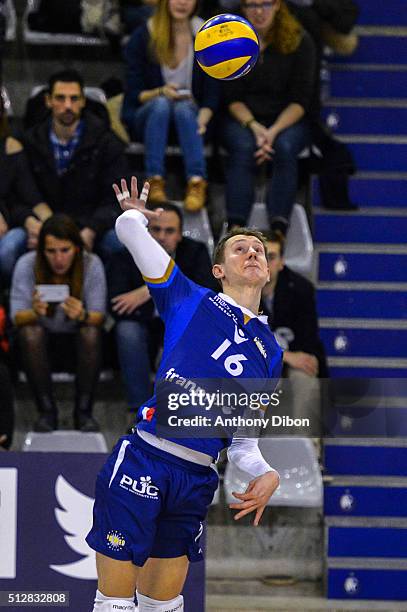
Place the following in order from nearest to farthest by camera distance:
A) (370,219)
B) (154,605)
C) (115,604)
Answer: (115,604)
(154,605)
(370,219)

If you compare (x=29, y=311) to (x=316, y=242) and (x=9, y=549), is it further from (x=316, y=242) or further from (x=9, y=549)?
(x=316, y=242)

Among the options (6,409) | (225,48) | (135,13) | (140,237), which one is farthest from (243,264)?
(135,13)

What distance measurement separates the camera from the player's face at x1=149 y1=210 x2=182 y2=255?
725cm

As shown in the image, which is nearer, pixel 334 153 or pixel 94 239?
pixel 94 239

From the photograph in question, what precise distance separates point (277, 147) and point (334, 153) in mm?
458

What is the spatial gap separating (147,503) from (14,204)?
136 inches

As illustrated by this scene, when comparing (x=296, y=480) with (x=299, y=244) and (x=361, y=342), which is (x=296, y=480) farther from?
(x=299, y=244)

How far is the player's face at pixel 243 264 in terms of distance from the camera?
527 centimetres

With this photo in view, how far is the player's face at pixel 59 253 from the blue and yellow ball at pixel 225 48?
135 centimetres

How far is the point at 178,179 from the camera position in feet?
28.7

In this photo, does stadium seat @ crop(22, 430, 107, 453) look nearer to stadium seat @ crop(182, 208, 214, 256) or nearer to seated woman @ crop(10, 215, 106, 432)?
seated woman @ crop(10, 215, 106, 432)

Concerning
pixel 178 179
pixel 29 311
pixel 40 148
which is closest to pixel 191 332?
pixel 29 311

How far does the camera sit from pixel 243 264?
5273 millimetres

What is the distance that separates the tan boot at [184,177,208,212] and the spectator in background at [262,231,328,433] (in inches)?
28.9
